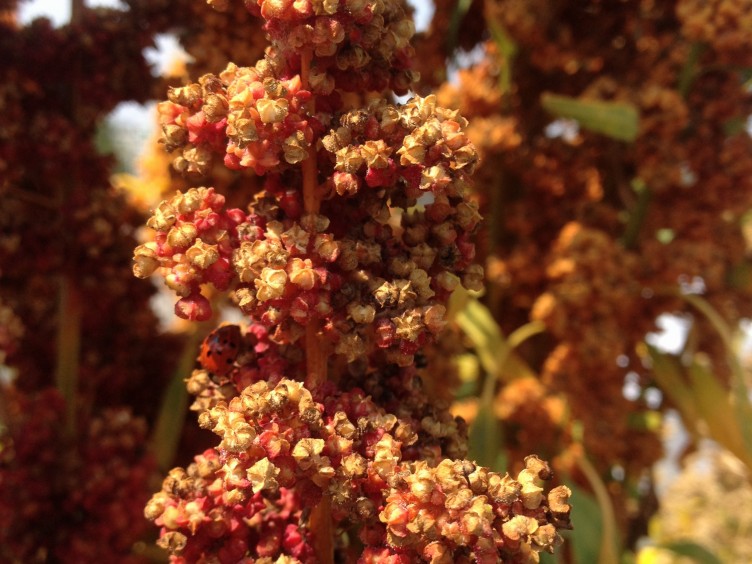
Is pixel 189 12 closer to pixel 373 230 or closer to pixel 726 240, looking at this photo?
pixel 373 230

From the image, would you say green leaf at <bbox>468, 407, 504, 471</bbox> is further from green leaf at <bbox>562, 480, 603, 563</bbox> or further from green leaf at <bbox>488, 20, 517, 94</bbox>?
green leaf at <bbox>488, 20, 517, 94</bbox>

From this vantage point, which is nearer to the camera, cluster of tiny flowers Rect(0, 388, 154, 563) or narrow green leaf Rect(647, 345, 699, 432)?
cluster of tiny flowers Rect(0, 388, 154, 563)

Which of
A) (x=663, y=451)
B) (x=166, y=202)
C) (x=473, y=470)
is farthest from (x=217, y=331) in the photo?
(x=663, y=451)

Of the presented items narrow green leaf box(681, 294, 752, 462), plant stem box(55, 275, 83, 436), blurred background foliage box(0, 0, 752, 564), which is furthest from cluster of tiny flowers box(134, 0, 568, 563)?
narrow green leaf box(681, 294, 752, 462)

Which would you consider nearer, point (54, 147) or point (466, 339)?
point (54, 147)

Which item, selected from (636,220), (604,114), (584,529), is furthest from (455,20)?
(584,529)

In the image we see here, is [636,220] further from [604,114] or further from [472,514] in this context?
[472,514]
